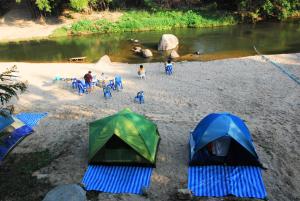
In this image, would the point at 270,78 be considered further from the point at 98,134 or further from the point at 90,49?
the point at 90,49

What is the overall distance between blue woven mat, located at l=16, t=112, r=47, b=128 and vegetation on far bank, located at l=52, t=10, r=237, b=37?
1068 inches

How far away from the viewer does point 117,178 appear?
12227 millimetres

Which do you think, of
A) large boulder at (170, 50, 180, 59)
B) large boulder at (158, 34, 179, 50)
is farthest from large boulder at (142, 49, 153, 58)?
large boulder at (158, 34, 179, 50)

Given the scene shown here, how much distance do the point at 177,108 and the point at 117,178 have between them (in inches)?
267

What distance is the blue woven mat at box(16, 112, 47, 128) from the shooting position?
16.6m

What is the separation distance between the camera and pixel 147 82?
22.7 m

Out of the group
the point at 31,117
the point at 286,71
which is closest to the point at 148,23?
the point at 286,71

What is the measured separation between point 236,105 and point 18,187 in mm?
11263

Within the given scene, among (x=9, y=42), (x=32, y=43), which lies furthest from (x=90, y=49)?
(x=9, y=42)

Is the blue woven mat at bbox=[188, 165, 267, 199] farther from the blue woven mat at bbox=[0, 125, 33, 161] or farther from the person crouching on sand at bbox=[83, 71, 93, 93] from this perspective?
the person crouching on sand at bbox=[83, 71, 93, 93]

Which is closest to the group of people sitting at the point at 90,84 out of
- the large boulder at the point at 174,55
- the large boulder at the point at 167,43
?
the large boulder at the point at 174,55

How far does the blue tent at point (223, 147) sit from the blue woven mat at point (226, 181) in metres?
0.25

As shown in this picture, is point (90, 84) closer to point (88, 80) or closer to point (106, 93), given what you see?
point (88, 80)

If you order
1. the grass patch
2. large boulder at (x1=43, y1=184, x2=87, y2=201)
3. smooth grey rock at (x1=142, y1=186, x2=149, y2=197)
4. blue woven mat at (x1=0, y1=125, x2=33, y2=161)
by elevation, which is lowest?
smooth grey rock at (x1=142, y1=186, x2=149, y2=197)
